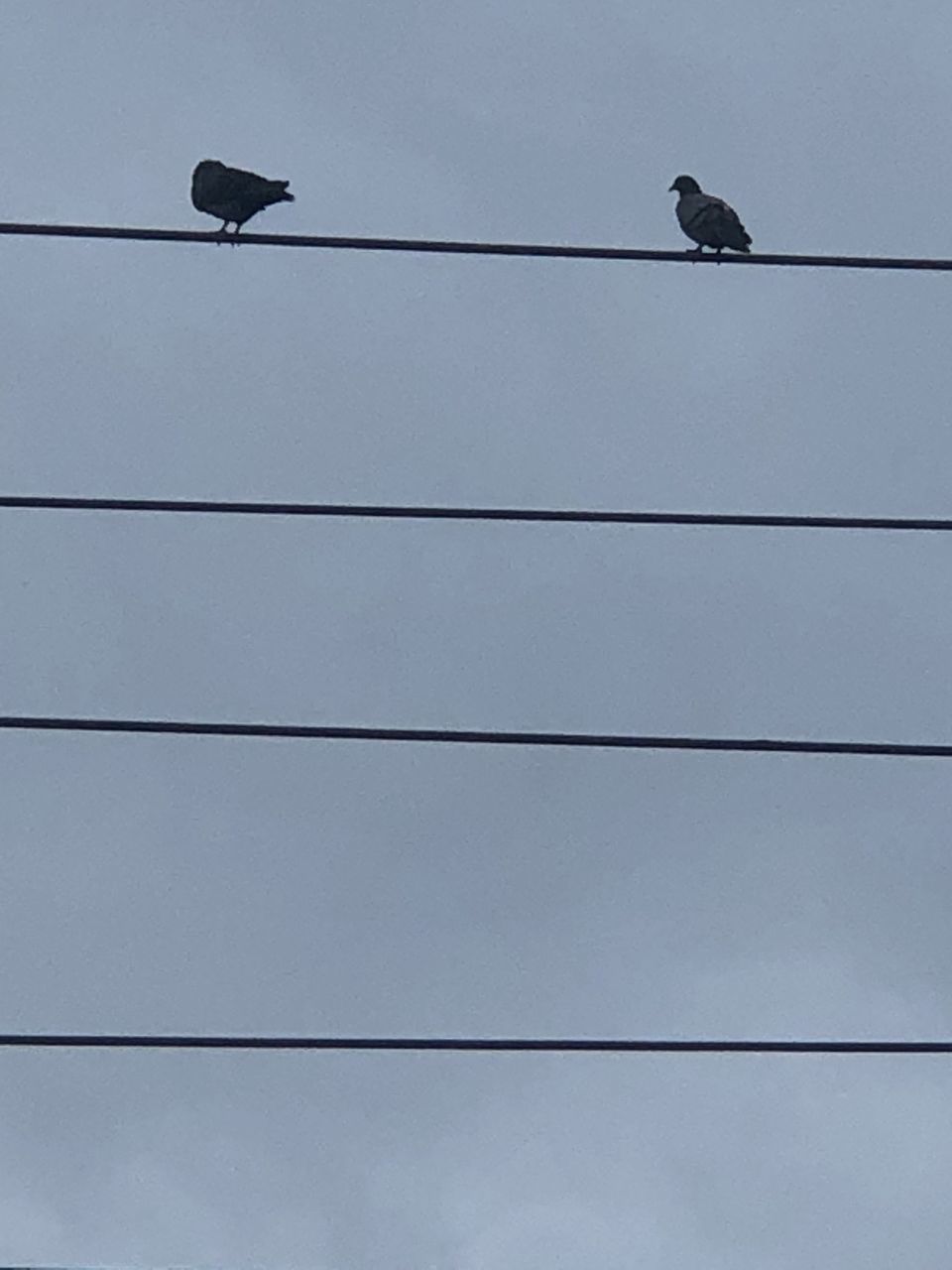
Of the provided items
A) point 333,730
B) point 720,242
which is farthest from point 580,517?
point 720,242

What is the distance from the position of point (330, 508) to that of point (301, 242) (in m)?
1.02

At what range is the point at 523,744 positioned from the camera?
30.5 ft

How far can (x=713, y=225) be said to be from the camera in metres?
15.4

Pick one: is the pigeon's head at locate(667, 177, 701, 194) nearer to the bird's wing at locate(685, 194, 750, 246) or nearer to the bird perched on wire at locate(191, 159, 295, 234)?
the bird's wing at locate(685, 194, 750, 246)

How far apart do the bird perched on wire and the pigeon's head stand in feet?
8.33

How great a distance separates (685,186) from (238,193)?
116 inches

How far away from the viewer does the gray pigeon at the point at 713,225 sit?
50.6 feet

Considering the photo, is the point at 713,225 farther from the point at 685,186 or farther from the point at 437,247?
the point at 437,247

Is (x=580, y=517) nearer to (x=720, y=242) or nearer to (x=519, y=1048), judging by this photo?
(x=519, y=1048)

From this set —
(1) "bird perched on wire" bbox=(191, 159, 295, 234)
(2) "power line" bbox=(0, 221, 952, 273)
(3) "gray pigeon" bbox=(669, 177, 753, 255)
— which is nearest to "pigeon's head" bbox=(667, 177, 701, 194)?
(3) "gray pigeon" bbox=(669, 177, 753, 255)

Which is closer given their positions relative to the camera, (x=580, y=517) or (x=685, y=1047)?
(x=685, y=1047)

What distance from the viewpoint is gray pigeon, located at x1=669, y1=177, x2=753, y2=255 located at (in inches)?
607

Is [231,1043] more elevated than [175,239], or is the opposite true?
[175,239]

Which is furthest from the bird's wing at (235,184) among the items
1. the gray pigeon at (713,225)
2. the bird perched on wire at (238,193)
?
the gray pigeon at (713,225)
